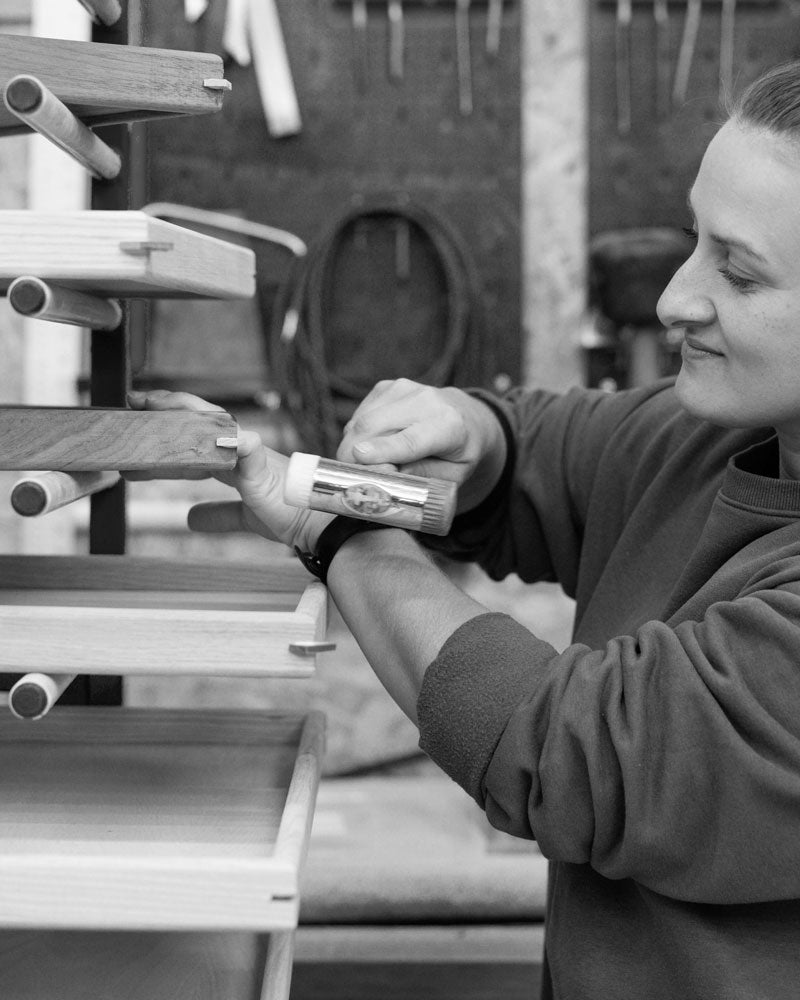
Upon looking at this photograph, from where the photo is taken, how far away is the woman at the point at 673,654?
65 cm

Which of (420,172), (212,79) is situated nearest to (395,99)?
(420,172)

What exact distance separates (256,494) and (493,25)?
202 centimetres

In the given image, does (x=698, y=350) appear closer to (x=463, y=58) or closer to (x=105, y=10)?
(x=105, y=10)

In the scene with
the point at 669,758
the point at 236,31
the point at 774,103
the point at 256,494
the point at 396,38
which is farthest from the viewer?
the point at 396,38

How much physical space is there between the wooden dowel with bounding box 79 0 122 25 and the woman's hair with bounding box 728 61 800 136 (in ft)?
1.69

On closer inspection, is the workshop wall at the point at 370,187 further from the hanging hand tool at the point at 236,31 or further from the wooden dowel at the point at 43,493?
the wooden dowel at the point at 43,493

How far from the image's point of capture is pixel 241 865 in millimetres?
620

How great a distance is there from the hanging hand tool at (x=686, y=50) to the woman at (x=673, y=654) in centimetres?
187

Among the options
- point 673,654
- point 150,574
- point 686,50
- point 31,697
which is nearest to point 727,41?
point 686,50

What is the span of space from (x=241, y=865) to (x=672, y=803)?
249 mm

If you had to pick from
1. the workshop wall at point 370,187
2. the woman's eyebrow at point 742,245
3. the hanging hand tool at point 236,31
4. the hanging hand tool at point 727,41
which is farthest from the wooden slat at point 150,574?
the hanging hand tool at point 727,41

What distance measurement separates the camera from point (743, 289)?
758 mm

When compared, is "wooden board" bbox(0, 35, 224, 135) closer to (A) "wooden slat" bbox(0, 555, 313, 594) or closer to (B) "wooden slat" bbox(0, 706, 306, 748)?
(A) "wooden slat" bbox(0, 555, 313, 594)

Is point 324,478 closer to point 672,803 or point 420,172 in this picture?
point 672,803
